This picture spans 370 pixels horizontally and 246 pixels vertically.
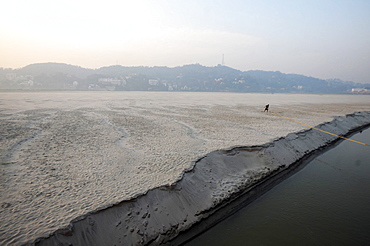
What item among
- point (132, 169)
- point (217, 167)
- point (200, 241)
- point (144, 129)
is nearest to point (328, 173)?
point (217, 167)

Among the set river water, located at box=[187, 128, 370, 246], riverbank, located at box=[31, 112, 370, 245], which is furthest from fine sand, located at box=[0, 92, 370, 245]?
river water, located at box=[187, 128, 370, 246]

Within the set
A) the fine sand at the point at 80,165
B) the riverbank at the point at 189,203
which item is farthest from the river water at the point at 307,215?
the fine sand at the point at 80,165

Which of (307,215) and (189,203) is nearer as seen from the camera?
(189,203)

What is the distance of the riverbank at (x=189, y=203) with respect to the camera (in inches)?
128

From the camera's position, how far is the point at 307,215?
183 inches

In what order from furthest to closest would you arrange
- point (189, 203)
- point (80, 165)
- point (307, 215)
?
point (80, 165), point (307, 215), point (189, 203)

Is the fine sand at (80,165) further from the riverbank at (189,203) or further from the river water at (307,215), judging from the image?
the river water at (307,215)

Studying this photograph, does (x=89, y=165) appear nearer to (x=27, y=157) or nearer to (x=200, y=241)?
(x=27, y=157)

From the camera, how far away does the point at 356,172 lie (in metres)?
7.12

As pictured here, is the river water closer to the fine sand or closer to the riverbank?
the riverbank

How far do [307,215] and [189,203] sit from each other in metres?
2.53

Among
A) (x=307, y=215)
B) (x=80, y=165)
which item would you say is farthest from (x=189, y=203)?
(x=80, y=165)

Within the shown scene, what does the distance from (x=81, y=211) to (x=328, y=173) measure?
7.11m

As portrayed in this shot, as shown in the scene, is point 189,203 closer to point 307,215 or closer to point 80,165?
point 307,215
